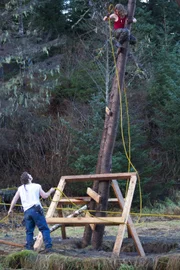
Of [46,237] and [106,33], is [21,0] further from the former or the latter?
[46,237]

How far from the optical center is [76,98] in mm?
24781

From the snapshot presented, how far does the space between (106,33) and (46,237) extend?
13.9 metres

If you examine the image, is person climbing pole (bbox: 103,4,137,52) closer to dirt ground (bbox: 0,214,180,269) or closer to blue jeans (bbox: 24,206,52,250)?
blue jeans (bbox: 24,206,52,250)

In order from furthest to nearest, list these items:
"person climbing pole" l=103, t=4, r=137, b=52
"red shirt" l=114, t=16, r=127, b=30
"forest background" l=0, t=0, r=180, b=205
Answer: "forest background" l=0, t=0, r=180, b=205
"red shirt" l=114, t=16, r=127, b=30
"person climbing pole" l=103, t=4, r=137, b=52

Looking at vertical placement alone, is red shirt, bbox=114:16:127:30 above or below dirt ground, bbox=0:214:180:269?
above

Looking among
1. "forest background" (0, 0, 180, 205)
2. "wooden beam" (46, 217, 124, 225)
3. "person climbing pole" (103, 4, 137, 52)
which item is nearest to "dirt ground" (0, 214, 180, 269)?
"wooden beam" (46, 217, 124, 225)

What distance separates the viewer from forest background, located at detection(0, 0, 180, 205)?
2034 cm

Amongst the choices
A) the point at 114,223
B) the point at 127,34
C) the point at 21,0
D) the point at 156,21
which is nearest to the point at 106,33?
the point at 21,0

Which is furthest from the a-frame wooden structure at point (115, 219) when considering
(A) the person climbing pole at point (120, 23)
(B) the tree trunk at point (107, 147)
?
(A) the person climbing pole at point (120, 23)

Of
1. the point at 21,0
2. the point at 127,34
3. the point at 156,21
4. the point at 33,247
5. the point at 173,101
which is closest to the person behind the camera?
the point at 33,247

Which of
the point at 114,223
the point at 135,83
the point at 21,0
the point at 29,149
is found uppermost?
the point at 21,0

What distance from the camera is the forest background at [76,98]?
66.7 ft

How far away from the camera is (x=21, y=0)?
20953 millimetres

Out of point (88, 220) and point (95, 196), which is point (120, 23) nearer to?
point (95, 196)
